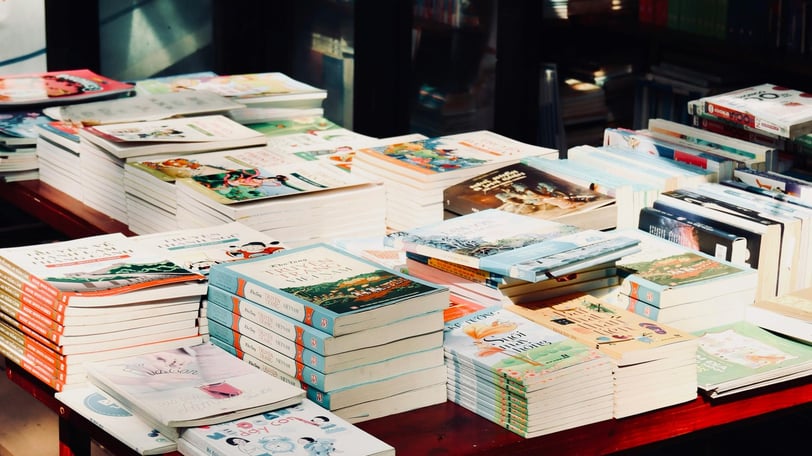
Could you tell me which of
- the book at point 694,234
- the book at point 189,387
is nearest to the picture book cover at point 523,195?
the book at point 694,234

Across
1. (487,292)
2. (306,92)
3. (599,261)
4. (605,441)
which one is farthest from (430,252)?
(306,92)

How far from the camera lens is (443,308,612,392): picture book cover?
1768 millimetres

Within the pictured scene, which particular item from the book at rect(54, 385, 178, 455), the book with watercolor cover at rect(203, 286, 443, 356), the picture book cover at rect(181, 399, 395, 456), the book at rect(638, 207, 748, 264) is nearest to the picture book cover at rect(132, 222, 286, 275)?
the book with watercolor cover at rect(203, 286, 443, 356)

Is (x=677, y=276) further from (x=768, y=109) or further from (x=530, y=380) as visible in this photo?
(x=768, y=109)

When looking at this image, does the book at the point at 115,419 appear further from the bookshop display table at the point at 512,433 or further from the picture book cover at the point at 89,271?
the picture book cover at the point at 89,271

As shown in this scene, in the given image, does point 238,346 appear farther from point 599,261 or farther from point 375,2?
point 375,2

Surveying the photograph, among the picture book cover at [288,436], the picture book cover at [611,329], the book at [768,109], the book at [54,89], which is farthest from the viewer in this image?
the book at [54,89]

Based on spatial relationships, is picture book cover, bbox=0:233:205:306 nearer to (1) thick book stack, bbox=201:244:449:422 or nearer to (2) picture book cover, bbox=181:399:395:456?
(1) thick book stack, bbox=201:244:449:422

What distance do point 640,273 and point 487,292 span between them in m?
0.29

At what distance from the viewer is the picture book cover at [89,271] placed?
6.15 feet

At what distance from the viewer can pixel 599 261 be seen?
202cm

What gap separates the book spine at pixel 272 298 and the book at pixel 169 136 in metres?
0.93

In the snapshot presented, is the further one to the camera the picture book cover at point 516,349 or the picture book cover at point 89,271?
the picture book cover at point 89,271

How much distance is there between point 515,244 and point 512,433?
16.9 inches
